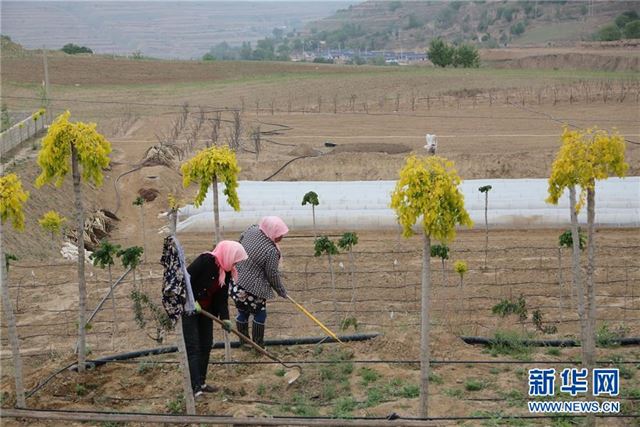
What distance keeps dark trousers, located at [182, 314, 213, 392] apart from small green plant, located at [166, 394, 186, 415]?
6.4 inches

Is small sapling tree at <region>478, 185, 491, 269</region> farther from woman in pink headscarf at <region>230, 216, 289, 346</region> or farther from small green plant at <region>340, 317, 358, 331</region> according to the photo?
woman in pink headscarf at <region>230, 216, 289, 346</region>

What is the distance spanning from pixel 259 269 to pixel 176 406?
169cm

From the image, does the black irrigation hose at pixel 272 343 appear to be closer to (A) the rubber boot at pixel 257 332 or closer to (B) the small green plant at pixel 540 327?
(A) the rubber boot at pixel 257 332

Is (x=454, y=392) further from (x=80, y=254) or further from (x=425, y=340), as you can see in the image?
(x=80, y=254)

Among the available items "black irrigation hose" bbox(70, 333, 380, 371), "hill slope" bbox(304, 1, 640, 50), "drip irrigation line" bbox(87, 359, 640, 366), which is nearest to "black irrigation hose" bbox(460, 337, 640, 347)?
"drip irrigation line" bbox(87, 359, 640, 366)

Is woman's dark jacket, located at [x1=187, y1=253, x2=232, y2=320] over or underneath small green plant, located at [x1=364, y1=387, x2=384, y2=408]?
over

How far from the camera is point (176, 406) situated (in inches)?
299

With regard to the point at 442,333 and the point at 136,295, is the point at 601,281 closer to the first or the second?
the point at 442,333

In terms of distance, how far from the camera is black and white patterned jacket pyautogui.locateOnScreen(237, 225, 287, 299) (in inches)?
343

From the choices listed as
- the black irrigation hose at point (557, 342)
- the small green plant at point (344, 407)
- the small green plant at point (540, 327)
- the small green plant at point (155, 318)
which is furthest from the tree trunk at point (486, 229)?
the small green plant at point (344, 407)

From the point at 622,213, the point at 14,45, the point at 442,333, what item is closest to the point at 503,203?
the point at 622,213

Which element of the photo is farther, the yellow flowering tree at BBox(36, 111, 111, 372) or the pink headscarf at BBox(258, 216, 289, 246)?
the pink headscarf at BBox(258, 216, 289, 246)

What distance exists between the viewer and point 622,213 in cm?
1562

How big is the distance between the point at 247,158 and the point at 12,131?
544cm
